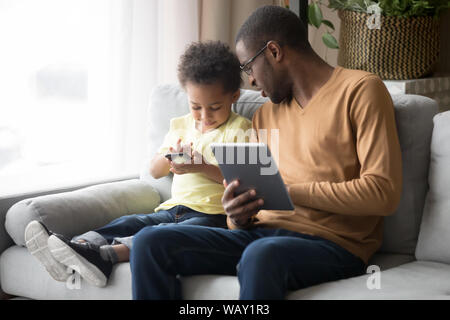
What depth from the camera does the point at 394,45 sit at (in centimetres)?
218

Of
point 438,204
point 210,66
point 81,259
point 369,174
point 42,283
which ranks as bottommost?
point 42,283

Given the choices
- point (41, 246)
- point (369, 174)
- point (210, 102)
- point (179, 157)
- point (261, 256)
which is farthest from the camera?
point (210, 102)

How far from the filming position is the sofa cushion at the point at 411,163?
1.59m

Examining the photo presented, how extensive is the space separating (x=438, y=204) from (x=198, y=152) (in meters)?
0.66

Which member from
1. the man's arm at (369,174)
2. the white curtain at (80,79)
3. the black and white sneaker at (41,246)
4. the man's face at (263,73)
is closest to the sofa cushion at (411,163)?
the man's arm at (369,174)

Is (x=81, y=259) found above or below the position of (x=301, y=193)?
below

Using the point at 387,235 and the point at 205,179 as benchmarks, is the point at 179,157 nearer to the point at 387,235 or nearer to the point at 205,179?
the point at 205,179

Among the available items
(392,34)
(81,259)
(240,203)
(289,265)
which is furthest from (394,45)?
(81,259)

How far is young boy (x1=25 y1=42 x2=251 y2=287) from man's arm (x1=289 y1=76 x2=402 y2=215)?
34cm

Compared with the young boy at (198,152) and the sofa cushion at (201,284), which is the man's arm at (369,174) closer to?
the sofa cushion at (201,284)

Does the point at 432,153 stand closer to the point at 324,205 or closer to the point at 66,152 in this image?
the point at 324,205

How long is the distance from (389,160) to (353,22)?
3.26ft

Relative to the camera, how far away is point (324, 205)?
1418mm
